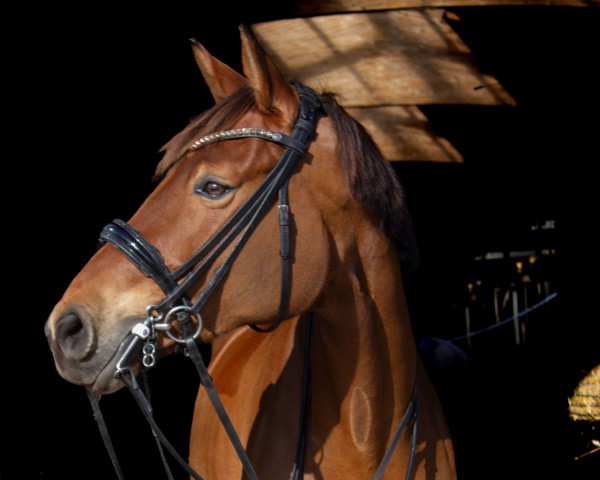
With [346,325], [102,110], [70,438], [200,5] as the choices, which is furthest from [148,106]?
[346,325]

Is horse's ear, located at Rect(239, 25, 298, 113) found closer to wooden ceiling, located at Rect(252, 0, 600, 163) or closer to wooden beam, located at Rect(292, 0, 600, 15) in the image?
wooden beam, located at Rect(292, 0, 600, 15)

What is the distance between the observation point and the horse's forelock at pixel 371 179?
2023mm

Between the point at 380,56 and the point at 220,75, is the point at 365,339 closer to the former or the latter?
the point at 220,75

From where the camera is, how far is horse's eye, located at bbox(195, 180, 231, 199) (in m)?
1.87

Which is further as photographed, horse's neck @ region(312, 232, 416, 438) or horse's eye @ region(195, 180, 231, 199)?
horse's neck @ region(312, 232, 416, 438)

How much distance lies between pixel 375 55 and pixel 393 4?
38cm

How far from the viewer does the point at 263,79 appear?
6.39ft

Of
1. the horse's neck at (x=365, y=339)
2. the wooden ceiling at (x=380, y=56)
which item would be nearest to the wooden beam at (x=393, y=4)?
the wooden ceiling at (x=380, y=56)

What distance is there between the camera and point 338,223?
2.04 metres

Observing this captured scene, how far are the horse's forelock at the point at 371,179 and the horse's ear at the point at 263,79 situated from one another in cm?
16

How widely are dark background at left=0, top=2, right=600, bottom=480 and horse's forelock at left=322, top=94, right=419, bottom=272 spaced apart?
5.21 feet

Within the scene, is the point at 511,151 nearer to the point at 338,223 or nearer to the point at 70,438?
the point at 70,438

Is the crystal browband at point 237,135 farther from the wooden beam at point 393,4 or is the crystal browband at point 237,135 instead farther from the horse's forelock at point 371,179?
the wooden beam at point 393,4

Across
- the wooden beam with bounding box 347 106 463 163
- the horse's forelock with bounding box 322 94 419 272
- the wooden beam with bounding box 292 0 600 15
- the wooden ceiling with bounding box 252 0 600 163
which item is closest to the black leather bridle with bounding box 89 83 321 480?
the horse's forelock with bounding box 322 94 419 272
